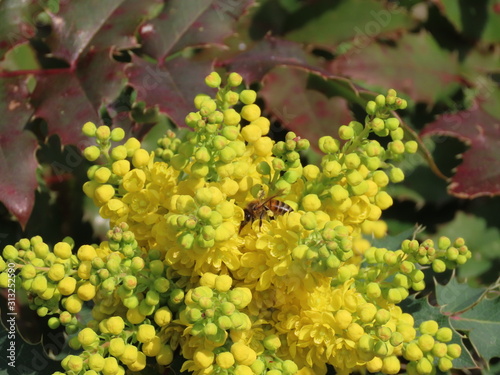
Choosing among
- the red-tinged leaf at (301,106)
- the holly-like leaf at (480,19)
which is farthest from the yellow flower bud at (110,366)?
the holly-like leaf at (480,19)

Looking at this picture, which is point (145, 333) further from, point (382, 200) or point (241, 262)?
point (382, 200)

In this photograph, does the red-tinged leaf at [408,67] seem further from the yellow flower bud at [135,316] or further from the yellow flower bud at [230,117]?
the yellow flower bud at [135,316]

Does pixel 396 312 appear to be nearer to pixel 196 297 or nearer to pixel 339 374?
pixel 339 374

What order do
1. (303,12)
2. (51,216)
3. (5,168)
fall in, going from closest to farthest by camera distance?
(5,168), (51,216), (303,12)

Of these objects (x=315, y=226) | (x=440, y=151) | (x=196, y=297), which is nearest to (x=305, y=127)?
(x=440, y=151)

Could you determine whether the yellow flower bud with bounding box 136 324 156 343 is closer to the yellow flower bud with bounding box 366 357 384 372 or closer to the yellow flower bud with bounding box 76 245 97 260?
the yellow flower bud with bounding box 76 245 97 260

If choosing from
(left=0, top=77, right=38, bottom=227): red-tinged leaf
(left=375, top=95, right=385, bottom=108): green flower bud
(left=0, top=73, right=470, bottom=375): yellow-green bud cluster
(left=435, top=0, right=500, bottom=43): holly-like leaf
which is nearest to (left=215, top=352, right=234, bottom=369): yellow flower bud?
(left=0, top=73, right=470, bottom=375): yellow-green bud cluster
